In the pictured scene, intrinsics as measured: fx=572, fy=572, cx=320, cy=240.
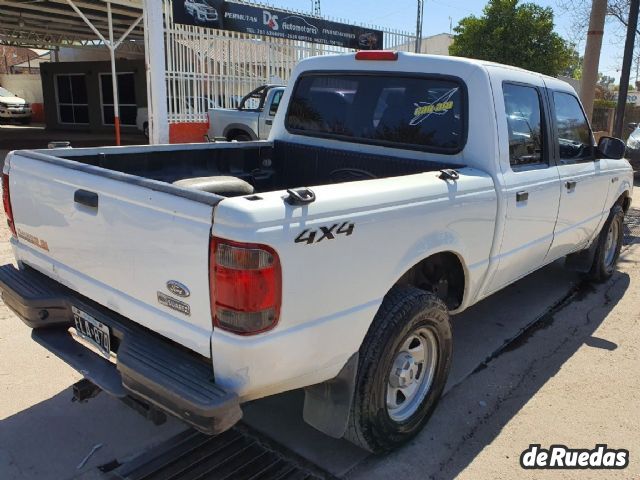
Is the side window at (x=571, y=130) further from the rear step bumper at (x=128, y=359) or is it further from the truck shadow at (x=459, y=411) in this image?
the rear step bumper at (x=128, y=359)

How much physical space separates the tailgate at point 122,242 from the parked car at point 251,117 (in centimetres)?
852

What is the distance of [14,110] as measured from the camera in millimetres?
26359

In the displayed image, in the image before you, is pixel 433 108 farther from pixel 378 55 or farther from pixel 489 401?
pixel 489 401

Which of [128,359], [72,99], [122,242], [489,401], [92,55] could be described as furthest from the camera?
[92,55]

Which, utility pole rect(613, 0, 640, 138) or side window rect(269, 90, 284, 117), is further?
side window rect(269, 90, 284, 117)

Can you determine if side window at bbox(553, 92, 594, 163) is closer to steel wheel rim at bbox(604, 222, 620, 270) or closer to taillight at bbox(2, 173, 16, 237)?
steel wheel rim at bbox(604, 222, 620, 270)

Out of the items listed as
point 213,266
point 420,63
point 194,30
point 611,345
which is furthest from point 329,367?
point 194,30

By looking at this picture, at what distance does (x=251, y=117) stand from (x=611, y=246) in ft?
25.1

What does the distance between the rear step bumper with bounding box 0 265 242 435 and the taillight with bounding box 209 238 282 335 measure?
28 centimetres

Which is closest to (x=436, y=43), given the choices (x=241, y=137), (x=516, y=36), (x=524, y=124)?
(x=516, y=36)

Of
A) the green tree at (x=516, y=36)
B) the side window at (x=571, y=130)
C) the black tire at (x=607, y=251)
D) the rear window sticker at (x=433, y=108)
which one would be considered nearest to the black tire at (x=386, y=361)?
the rear window sticker at (x=433, y=108)

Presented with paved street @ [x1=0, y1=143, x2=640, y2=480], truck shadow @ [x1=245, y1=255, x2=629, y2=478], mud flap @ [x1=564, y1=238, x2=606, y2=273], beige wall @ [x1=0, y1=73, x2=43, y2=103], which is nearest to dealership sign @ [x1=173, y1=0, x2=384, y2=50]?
paved street @ [x1=0, y1=143, x2=640, y2=480]

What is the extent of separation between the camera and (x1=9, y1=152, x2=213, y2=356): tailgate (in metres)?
2.22

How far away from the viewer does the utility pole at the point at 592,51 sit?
32.3 ft
